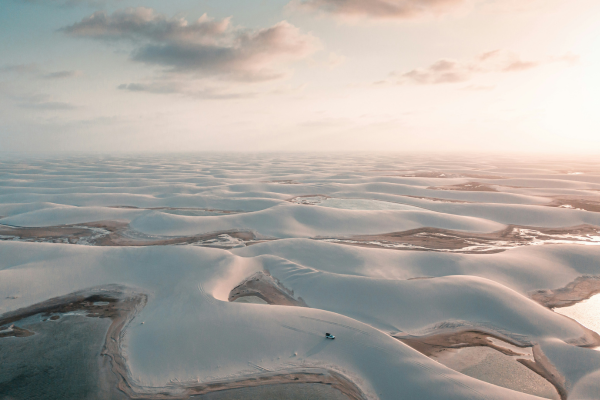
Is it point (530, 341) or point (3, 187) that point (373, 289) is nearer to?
point (530, 341)

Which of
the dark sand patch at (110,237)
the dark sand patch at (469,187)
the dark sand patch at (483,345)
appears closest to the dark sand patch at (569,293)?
the dark sand patch at (483,345)

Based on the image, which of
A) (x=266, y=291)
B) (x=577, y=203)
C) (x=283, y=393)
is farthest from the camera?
(x=577, y=203)

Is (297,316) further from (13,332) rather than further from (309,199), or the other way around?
(309,199)

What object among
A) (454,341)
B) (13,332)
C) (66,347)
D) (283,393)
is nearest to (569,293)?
(454,341)

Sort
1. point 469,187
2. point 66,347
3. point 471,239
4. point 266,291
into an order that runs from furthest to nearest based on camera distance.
A: point 469,187
point 471,239
point 266,291
point 66,347

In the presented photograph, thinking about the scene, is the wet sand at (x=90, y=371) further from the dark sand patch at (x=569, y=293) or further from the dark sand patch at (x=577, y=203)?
the dark sand patch at (x=577, y=203)

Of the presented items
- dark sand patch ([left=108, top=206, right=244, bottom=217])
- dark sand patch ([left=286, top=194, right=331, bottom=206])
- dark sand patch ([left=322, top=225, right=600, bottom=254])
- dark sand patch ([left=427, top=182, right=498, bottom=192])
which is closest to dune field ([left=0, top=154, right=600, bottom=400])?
dark sand patch ([left=322, top=225, right=600, bottom=254])
